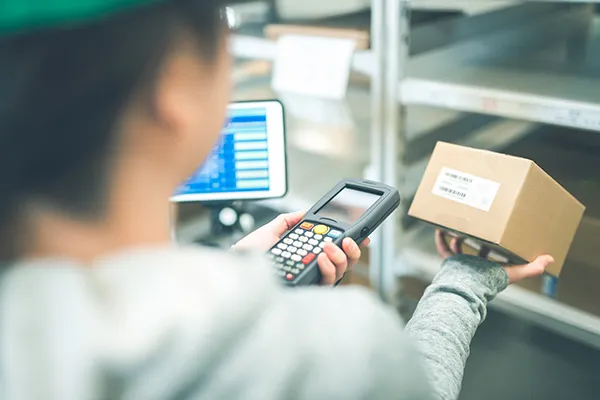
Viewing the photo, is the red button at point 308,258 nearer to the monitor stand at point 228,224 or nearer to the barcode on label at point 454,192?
the barcode on label at point 454,192

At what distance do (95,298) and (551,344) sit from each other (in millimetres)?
1131

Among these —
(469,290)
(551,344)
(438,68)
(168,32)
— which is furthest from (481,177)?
(551,344)

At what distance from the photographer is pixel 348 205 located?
701mm

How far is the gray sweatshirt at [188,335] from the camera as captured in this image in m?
0.29

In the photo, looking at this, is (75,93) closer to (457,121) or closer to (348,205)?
(348,205)

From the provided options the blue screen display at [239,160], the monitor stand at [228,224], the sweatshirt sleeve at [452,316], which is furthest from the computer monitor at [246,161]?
the sweatshirt sleeve at [452,316]

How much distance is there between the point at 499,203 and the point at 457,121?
509 mm

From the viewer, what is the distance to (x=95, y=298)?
30 centimetres

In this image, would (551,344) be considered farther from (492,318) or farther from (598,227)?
(598,227)

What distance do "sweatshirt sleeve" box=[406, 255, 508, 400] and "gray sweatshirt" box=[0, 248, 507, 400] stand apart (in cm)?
16

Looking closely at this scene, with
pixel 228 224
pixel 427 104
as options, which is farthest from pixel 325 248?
pixel 228 224

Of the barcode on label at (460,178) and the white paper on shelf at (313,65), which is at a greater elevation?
the white paper on shelf at (313,65)

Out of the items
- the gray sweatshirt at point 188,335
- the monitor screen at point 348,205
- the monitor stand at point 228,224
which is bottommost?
the monitor stand at point 228,224

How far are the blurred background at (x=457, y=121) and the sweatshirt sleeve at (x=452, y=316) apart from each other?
226mm
